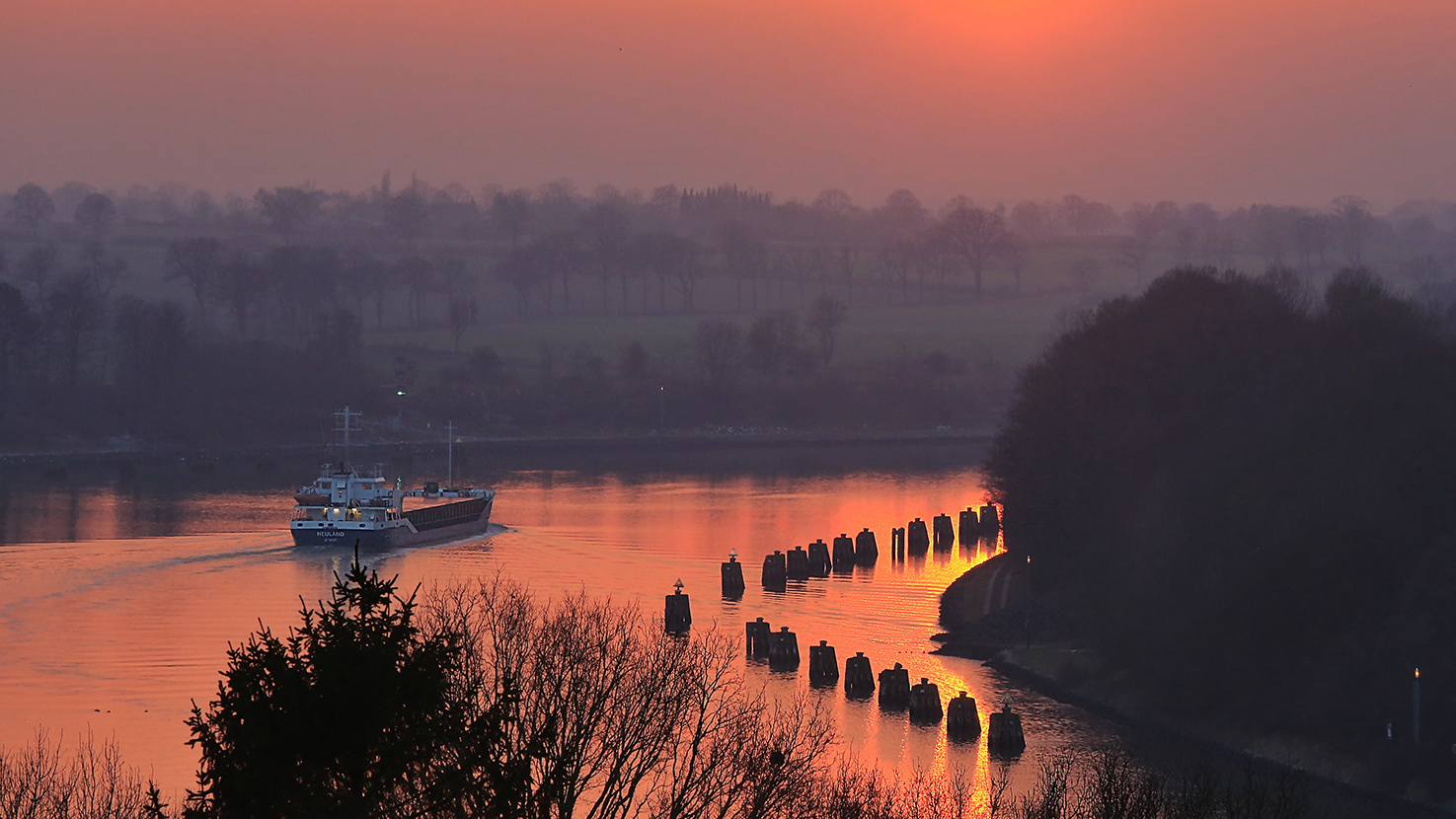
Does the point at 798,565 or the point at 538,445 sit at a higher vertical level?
the point at 538,445

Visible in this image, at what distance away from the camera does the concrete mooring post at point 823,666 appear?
4659 centimetres

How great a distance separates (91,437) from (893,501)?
241 ft

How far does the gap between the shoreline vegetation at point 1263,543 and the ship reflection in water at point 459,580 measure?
3.35 metres

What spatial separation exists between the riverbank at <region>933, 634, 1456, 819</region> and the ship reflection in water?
0.98 meters

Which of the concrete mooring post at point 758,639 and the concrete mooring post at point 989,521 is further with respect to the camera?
the concrete mooring post at point 989,521

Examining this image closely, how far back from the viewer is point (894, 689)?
44031 mm

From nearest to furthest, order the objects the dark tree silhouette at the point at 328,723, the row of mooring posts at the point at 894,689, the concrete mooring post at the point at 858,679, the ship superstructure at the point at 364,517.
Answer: the dark tree silhouette at the point at 328,723
the row of mooring posts at the point at 894,689
the concrete mooring post at the point at 858,679
the ship superstructure at the point at 364,517

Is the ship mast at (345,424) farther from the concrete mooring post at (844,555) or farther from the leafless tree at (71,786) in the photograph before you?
the leafless tree at (71,786)

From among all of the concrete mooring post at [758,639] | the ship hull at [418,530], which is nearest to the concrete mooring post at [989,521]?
the ship hull at [418,530]

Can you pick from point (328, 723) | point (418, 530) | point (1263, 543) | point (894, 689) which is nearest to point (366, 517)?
point (418, 530)

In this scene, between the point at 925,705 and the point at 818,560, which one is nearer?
the point at 925,705

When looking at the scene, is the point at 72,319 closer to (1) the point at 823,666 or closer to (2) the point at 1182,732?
(1) the point at 823,666

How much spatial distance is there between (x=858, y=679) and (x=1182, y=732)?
30.2 ft

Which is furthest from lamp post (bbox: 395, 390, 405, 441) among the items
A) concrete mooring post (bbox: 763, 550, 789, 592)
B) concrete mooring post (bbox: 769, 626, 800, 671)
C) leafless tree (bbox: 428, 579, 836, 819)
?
leafless tree (bbox: 428, 579, 836, 819)
